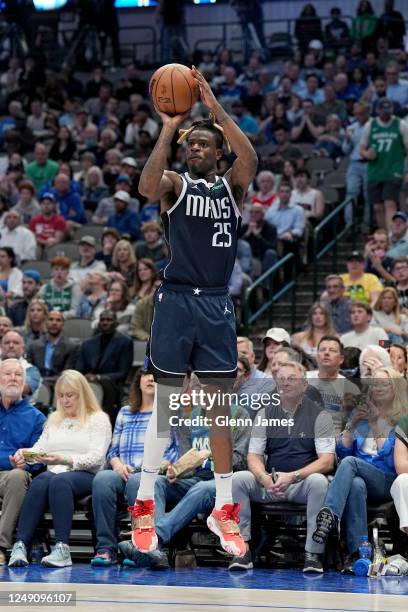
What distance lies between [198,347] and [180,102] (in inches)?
57.4

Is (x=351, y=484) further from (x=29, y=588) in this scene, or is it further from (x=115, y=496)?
(x=29, y=588)

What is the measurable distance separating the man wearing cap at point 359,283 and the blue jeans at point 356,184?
287 centimetres

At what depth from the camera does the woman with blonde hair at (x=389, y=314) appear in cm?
1204

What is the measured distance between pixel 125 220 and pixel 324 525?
8.75m

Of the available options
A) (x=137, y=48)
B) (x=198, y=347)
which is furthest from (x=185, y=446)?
(x=137, y=48)

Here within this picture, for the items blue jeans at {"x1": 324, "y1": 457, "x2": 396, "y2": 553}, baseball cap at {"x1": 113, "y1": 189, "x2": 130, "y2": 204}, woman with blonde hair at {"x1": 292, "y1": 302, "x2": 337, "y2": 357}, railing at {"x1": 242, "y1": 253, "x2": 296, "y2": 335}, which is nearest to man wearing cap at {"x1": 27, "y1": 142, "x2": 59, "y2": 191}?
baseball cap at {"x1": 113, "y1": 189, "x2": 130, "y2": 204}

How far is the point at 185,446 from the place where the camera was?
9.90 metres

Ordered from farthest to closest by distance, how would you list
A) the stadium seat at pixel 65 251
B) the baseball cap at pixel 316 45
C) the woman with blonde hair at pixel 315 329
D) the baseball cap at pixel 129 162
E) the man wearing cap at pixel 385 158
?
the baseball cap at pixel 316 45
the baseball cap at pixel 129 162
the stadium seat at pixel 65 251
the man wearing cap at pixel 385 158
the woman with blonde hair at pixel 315 329

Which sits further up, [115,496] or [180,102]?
[180,102]

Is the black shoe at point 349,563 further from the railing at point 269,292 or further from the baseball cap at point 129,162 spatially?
the baseball cap at point 129,162

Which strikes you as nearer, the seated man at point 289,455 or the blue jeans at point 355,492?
the blue jeans at point 355,492

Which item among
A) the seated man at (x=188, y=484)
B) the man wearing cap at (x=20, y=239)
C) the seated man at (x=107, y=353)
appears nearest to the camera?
the seated man at (x=188, y=484)

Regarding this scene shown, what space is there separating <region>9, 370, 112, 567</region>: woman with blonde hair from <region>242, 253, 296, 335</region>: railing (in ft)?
13.7

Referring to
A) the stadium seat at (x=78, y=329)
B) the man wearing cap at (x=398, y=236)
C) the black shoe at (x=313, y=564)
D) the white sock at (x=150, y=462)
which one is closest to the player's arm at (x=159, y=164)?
the white sock at (x=150, y=462)
